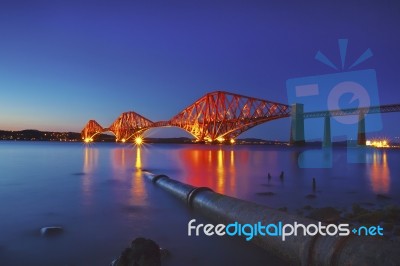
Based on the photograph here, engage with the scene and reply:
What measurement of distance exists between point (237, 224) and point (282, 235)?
5.15 feet

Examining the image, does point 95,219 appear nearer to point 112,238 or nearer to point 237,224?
point 112,238

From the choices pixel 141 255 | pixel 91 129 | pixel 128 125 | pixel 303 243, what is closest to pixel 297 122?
pixel 128 125

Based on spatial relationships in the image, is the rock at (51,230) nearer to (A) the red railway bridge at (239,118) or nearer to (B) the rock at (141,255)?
(B) the rock at (141,255)

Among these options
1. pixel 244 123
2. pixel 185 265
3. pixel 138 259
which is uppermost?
pixel 244 123

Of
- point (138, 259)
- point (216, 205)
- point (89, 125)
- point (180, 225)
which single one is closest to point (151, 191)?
point (180, 225)

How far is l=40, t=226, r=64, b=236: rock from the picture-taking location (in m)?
7.48

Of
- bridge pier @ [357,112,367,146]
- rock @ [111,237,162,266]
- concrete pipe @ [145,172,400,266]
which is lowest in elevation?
rock @ [111,237,162,266]

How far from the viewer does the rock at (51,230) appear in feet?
24.5

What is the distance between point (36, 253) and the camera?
241 inches

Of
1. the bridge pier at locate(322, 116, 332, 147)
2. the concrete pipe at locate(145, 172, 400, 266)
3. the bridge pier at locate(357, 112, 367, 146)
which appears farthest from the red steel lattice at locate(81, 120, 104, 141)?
the concrete pipe at locate(145, 172, 400, 266)

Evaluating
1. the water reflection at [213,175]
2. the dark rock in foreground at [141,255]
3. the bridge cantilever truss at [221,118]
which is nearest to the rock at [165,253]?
the dark rock in foreground at [141,255]

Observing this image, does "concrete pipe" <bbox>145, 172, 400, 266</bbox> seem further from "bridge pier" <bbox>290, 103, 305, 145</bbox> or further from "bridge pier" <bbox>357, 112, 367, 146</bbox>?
"bridge pier" <bbox>357, 112, 367, 146</bbox>

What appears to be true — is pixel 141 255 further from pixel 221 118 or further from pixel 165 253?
pixel 221 118

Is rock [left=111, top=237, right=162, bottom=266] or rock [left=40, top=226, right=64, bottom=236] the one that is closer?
rock [left=111, top=237, right=162, bottom=266]
